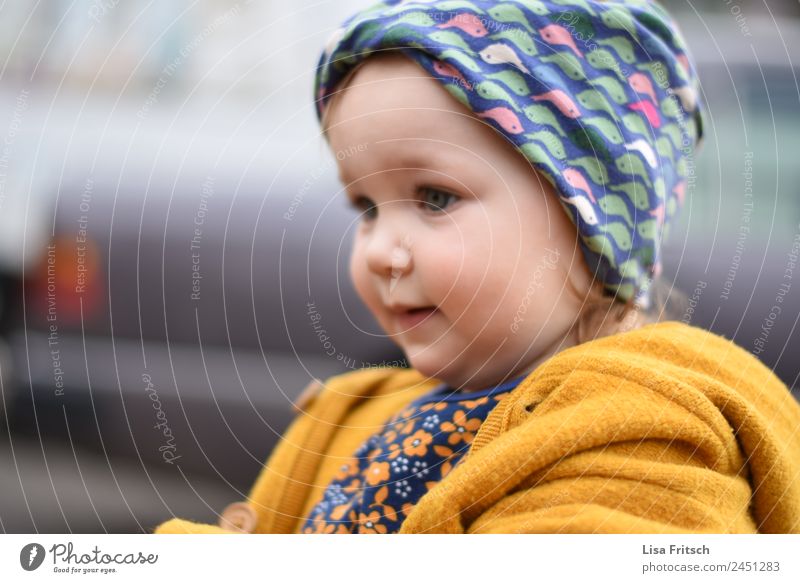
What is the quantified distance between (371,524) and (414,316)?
0.15 meters

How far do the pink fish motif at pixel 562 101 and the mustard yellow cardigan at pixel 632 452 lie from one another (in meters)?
0.16

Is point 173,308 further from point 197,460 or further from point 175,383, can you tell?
point 197,460

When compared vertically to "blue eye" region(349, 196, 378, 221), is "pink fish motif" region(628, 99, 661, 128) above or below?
above

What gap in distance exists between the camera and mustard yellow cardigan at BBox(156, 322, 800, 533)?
489 mm

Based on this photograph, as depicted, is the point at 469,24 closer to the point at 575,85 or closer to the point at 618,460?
the point at 575,85

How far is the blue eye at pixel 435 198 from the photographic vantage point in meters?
0.58

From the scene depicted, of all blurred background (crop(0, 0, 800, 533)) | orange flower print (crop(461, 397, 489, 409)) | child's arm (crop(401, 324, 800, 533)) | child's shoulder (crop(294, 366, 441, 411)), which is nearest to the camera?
child's arm (crop(401, 324, 800, 533))

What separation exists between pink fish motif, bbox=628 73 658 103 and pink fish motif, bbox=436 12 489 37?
0.11 metres

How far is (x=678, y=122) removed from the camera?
638 mm

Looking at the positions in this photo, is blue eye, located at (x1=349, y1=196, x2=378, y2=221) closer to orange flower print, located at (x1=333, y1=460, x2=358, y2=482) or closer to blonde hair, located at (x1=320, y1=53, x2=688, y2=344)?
blonde hair, located at (x1=320, y1=53, x2=688, y2=344)

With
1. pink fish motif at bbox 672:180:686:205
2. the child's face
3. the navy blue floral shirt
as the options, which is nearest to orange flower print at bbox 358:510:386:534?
the navy blue floral shirt

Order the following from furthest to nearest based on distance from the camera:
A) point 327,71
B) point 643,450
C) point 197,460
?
point 197,460, point 327,71, point 643,450
